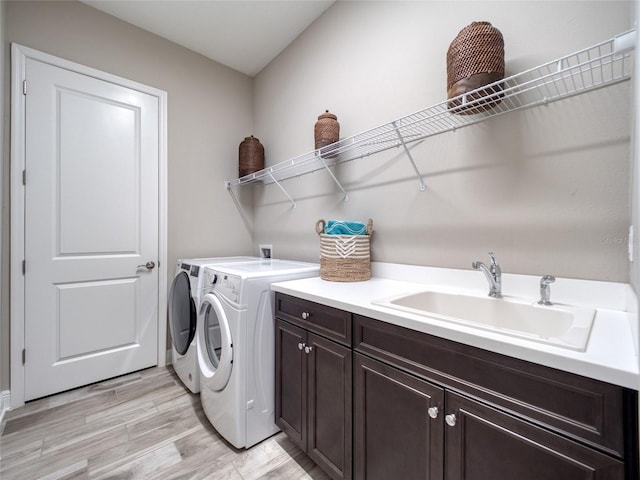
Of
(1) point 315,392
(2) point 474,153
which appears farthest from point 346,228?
(1) point 315,392

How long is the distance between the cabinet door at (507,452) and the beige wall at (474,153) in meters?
0.66

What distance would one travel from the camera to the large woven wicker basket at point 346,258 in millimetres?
1560

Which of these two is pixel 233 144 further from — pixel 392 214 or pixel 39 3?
pixel 392 214

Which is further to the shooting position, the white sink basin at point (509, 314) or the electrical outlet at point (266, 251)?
the electrical outlet at point (266, 251)

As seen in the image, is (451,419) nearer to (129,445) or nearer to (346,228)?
(346,228)

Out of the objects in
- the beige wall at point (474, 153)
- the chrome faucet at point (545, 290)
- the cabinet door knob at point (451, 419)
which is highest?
the beige wall at point (474, 153)

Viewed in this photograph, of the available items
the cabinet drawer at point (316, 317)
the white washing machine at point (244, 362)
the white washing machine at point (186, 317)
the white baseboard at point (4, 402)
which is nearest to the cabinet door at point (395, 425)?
the cabinet drawer at point (316, 317)

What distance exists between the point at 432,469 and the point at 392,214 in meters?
1.17

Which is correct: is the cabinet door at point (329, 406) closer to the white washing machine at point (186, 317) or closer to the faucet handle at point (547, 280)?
the faucet handle at point (547, 280)

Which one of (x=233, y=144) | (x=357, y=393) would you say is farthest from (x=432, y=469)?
(x=233, y=144)

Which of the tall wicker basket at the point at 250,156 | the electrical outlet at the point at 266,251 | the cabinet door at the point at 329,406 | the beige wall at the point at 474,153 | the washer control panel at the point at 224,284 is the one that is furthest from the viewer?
the electrical outlet at the point at 266,251

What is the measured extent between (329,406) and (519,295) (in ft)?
3.05

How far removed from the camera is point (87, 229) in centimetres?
204

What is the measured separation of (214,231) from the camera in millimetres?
2672
